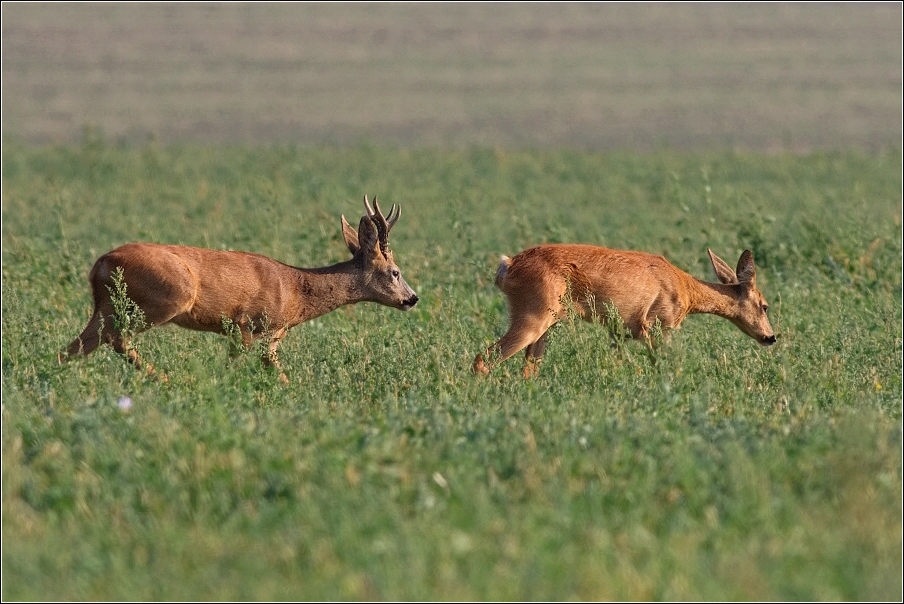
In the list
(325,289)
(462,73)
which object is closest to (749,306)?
(325,289)

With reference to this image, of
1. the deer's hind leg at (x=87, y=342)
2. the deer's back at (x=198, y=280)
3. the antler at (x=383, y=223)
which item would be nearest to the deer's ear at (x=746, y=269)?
the antler at (x=383, y=223)

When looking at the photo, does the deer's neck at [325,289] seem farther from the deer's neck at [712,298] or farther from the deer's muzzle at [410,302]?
the deer's neck at [712,298]

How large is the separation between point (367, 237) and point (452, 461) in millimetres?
4863

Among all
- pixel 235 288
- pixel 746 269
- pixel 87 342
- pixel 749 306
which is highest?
pixel 235 288

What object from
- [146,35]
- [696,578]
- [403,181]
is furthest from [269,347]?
[146,35]

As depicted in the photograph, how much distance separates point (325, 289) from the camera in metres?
11.0

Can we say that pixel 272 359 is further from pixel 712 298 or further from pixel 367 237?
pixel 712 298

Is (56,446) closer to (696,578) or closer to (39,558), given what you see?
(39,558)

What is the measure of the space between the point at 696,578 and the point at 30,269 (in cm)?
925

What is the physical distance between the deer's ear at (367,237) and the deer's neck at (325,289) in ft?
0.49

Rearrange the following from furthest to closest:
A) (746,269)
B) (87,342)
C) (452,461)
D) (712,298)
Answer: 1. (746,269)
2. (712,298)
3. (87,342)
4. (452,461)

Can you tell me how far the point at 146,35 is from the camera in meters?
75.5

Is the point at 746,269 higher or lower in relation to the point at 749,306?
higher

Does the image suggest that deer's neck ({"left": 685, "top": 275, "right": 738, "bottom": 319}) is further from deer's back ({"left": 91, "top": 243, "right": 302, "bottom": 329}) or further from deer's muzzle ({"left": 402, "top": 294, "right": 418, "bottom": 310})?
deer's back ({"left": 91, "top": 243, "right": 302, "bottom": 329})
